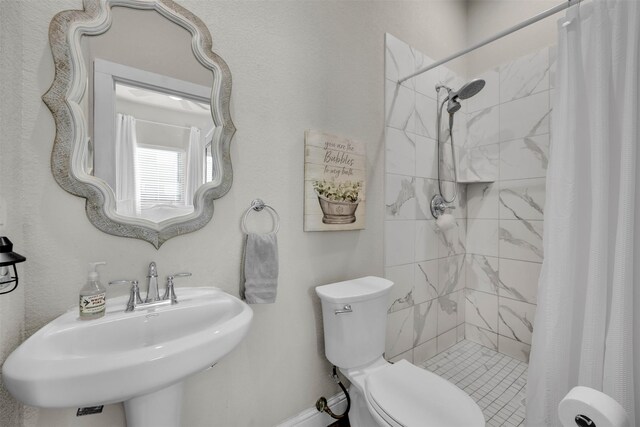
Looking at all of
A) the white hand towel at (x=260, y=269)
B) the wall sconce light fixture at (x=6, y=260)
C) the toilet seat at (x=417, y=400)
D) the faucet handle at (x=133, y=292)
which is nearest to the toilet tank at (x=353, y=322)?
the toilet seat at (x=417, y=400)

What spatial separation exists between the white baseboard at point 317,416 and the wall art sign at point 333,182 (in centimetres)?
89

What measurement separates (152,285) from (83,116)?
584 mm

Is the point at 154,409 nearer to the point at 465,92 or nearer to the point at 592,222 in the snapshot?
the point at 592,222

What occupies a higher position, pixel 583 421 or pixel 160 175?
pixel 160 175

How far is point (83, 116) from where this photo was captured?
0.90 m

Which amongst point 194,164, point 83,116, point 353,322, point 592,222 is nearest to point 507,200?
point 592,222

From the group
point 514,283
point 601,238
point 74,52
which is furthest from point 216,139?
point 514,283

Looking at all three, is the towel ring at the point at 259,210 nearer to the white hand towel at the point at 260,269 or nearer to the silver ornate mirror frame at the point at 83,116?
the white hand towel at the point at 260,269

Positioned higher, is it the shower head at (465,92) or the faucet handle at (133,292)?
the shower head at (465,92)

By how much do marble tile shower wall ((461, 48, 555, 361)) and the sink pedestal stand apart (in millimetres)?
2092

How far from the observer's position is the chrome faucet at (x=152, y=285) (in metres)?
0.97

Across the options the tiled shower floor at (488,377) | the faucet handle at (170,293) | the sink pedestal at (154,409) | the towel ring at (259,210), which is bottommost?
the tiled shower floor at (488,377)

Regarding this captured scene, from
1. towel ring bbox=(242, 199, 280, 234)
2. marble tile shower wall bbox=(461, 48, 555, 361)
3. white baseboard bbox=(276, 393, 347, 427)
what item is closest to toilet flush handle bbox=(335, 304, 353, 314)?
towel ring bbox=(242, 199, 280, 234)

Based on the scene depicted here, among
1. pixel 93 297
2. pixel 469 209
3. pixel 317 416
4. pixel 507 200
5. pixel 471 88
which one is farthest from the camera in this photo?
pixel 469 209
